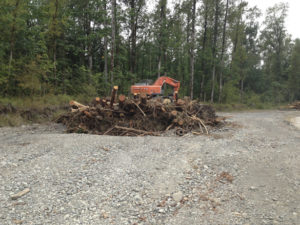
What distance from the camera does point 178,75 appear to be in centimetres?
3153

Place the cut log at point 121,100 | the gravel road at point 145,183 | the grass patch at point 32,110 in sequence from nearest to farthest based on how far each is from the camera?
the gravel road at point 145,183, the cut log at point 121,100, the grass patch at point 32,110

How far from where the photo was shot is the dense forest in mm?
12961

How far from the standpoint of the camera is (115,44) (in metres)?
22.1

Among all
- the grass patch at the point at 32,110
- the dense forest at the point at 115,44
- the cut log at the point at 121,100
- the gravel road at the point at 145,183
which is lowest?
the gravel road at the point at 145,183

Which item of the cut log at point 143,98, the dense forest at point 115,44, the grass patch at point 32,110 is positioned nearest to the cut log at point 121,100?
the cut log at point 143,98

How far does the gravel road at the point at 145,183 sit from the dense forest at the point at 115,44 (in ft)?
32.2

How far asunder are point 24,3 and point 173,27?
12.4 metres

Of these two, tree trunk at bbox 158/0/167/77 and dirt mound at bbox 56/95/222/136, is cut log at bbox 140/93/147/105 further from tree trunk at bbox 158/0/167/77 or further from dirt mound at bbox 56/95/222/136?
tree trunk at bbox 158/0/167/77

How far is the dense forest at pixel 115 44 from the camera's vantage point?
1296cm

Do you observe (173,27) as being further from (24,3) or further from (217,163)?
(217,163)

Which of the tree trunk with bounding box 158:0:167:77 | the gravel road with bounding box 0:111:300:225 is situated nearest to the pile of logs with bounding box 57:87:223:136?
the gravel road with bounding box 0:111:300:225

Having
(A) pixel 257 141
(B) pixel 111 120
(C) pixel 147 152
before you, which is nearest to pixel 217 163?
(C) pixel 147 152

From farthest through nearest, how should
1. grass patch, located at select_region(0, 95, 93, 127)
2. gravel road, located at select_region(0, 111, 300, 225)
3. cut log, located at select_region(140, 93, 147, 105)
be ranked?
1. grass patch, located at select_region(0, 95, 93, 127)
2. cut log, located at select_region(140, 93, 147, 105)
3. gravel road, located at select_region(0, 111, 300, 225)

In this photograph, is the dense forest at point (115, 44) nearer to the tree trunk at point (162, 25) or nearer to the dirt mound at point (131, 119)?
the tree trunk at point (162, 25)
